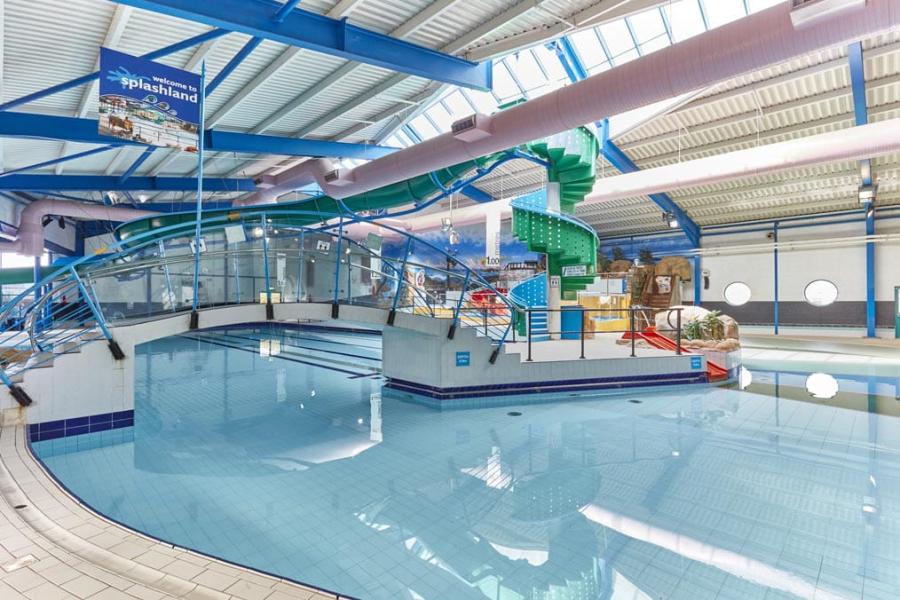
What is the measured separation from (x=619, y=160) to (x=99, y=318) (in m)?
13.8

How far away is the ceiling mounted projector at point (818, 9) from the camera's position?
412cm

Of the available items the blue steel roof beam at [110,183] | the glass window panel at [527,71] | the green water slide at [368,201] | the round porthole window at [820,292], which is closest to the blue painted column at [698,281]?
the round porthole window at [820,292]

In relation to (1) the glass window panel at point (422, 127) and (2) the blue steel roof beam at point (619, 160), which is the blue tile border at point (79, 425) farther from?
(1) the glass window panel at point (422, 127)

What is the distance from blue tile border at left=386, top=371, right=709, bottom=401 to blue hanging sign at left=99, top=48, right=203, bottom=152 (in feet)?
14.7

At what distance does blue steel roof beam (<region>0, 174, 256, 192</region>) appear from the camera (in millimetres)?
11438

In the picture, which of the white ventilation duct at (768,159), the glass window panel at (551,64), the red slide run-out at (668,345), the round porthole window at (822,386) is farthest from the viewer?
the glass window panel at (551,64)

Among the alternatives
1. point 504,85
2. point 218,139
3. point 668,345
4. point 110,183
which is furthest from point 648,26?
point 110,183

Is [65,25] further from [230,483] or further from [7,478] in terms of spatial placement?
[230,483]

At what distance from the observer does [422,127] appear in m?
13.7

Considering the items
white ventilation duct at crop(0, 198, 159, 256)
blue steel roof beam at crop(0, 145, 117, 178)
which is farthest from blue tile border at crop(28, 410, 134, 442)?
white ventilation duct at crop(0, 198, 159, 256)

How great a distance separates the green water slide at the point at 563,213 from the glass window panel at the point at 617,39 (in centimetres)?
217

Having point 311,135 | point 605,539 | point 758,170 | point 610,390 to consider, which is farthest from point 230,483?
point 758,170

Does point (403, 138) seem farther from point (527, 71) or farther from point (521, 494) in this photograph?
point (521, 494)

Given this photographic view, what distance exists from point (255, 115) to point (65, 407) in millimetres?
6433
